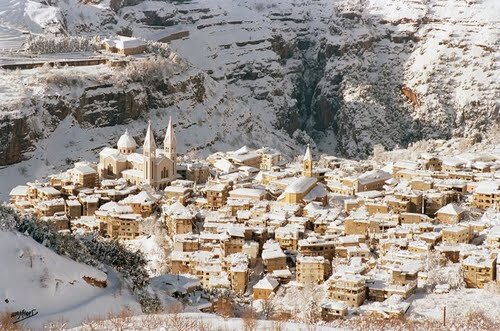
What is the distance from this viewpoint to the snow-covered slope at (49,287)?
2723 cm

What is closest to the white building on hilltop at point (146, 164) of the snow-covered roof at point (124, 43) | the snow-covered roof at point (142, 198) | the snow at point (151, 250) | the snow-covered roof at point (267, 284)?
the snow-covered roof at point (142, 198)

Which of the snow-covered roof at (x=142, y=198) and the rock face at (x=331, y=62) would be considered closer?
the snow-covered roof at (x=142, y=198)

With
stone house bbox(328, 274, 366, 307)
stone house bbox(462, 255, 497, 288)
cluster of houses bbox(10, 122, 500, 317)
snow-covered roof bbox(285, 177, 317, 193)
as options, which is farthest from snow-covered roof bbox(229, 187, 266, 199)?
stone house bbox(328, 274, 366, 307)

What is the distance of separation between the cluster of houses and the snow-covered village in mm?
141

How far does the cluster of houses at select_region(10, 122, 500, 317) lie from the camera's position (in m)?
43.7

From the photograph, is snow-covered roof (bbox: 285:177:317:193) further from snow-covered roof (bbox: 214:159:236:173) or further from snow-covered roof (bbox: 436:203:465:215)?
snow-covered roof (bbox: 436:203:465:215)

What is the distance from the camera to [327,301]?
39.0m

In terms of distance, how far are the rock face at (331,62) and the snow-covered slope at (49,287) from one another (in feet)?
212

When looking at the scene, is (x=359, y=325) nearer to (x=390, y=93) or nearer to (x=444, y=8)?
(x=390, y=93)

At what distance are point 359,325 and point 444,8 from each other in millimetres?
102527

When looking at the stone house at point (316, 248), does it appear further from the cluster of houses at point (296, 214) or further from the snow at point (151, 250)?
the snow at point (151, 250)

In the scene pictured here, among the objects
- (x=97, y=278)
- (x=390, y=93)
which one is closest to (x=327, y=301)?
(x=97, y=278)

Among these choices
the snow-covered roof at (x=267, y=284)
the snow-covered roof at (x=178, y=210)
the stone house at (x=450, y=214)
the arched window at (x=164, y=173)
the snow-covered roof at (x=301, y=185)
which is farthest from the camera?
the arched window at (x=164, y=173)

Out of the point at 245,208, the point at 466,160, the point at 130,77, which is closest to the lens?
the point at 245,208
